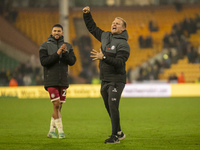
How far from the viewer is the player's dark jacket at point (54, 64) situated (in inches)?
293

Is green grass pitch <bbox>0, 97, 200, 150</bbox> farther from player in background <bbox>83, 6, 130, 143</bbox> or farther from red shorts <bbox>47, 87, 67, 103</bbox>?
red shorts <bbox>47, 87, 67, 103</bbox>

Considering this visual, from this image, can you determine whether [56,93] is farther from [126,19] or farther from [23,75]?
[126,19]

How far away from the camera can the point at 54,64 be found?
24.6 ft

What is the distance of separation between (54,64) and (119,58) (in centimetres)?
140

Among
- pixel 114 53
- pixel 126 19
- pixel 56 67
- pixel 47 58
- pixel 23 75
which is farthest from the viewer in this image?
pixel 126 19

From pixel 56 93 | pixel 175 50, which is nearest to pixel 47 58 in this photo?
pixel 56 93

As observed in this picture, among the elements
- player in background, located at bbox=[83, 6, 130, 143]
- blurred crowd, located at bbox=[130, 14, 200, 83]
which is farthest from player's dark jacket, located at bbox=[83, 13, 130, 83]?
blurred crowd, located at bbox=[130, 14, 200, 83]

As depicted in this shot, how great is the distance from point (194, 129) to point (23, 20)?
92.3ft

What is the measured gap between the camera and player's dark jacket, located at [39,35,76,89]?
24.4 feet

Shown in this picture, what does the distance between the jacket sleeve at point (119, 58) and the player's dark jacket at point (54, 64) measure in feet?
3.57

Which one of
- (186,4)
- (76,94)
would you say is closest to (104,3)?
(186,4)

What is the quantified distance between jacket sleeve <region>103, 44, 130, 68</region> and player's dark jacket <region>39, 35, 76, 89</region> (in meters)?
Result: 1.09

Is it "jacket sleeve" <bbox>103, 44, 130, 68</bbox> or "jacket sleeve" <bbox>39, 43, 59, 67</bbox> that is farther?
"jacket sleeve" <bbox>39, 43, 59, 67</bbox>

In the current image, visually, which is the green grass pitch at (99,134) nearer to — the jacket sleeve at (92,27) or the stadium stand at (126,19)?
the jacket sleeve at (92,27)
